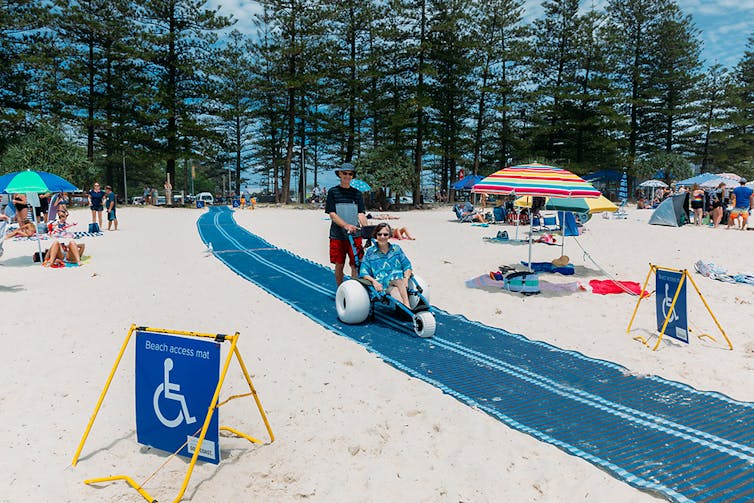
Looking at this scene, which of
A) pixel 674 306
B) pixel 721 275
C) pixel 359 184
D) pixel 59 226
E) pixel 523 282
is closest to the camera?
pixel 674 306

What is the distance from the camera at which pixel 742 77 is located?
42719mm

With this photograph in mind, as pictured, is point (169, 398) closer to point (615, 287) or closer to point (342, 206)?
point (342, 206)

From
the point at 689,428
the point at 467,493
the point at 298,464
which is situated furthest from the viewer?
the point at 689,428

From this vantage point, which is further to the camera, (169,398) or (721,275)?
(721,275)

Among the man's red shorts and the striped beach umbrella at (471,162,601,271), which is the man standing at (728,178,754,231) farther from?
the man's red shorts

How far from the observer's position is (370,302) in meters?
5.85

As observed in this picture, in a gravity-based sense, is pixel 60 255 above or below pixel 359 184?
below

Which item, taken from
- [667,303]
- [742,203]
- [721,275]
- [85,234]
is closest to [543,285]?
[667,303]

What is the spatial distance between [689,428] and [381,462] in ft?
7.35

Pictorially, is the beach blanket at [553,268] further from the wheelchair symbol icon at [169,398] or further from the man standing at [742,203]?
the man standing at [742,203]

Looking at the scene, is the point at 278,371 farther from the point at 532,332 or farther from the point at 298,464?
the point at 532,332

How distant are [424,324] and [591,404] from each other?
1994mm

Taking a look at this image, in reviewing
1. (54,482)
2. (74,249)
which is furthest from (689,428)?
(74,249)

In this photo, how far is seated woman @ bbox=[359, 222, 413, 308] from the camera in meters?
5.64
